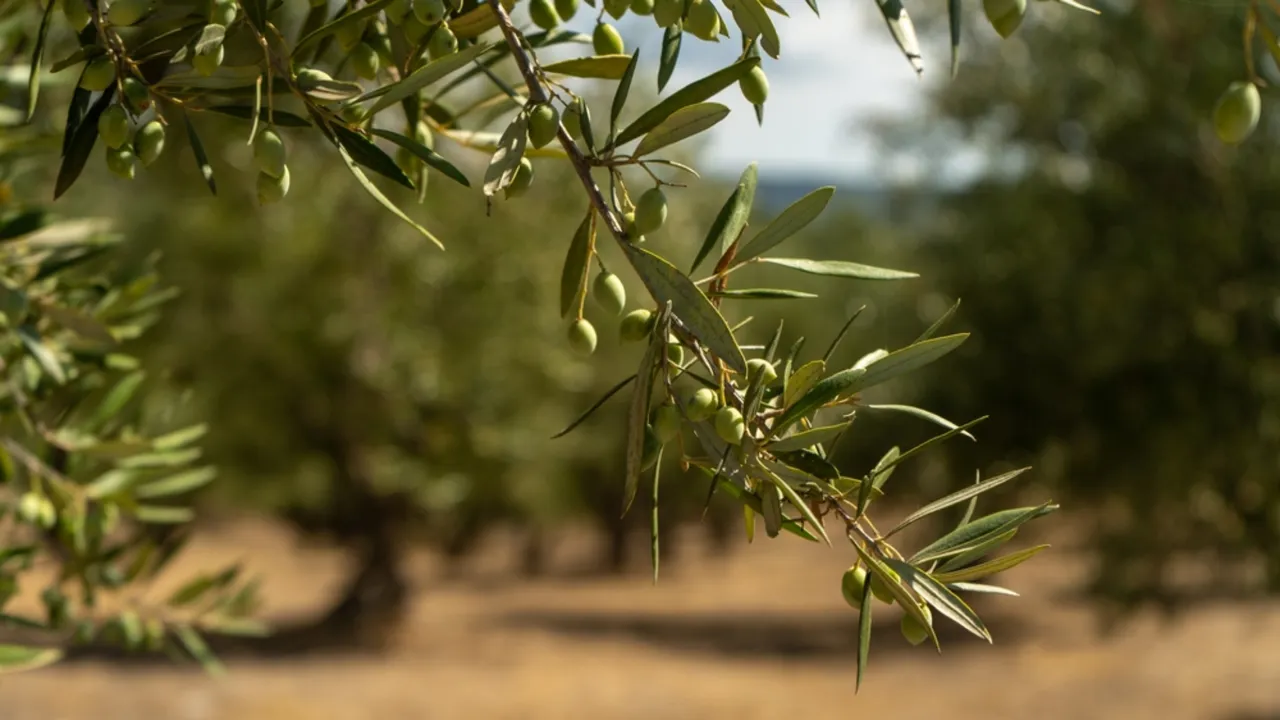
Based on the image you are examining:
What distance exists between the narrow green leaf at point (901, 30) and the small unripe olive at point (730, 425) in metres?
0.26

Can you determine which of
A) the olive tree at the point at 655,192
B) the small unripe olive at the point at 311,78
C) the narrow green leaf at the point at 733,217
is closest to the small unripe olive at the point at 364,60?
the olive tree at the point at 655,192

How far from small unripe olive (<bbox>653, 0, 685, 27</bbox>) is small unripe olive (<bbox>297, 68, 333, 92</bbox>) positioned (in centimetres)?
23

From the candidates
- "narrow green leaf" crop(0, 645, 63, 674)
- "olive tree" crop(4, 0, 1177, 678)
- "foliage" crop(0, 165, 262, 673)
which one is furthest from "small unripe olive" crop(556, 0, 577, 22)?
"narrow green leaf" crop(0, 645, 63, 674)

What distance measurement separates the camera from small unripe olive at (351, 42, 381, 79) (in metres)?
1.01

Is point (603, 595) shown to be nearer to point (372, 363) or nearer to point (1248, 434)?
point (372, 363)

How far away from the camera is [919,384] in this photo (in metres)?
11.5

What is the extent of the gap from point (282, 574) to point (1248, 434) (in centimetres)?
1603

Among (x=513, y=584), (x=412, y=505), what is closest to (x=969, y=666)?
(x=412, y=505)

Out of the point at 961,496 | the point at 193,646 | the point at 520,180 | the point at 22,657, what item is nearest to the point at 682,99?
the point at 520,180

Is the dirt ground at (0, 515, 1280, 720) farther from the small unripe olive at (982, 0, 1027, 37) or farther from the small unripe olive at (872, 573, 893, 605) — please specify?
the small unripe olive at (982, 0, 1027, 37)

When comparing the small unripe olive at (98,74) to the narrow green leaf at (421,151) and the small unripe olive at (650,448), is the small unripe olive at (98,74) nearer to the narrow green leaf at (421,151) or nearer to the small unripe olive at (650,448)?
the narrow green leaf at (421,151)

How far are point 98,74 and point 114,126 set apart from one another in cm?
4

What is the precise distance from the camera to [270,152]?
2.85 ft

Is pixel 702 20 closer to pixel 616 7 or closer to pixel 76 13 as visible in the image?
pixel 616 7
